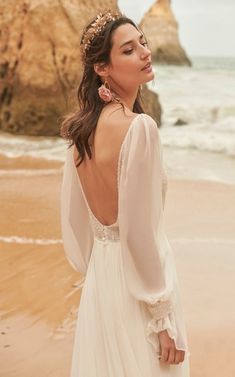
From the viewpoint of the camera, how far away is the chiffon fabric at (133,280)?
6.15 ft

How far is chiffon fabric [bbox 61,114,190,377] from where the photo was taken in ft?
6.15

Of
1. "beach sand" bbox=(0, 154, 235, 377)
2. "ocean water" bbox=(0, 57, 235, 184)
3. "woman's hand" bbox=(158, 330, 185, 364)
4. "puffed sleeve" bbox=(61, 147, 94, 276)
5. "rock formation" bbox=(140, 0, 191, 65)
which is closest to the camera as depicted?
"woman's hand" bbox=(158, 330, 185, 364)

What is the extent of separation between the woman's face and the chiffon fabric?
8.2 inches

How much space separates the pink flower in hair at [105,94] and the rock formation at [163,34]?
4797 cm

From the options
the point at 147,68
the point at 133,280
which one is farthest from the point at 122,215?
the point at 147,68

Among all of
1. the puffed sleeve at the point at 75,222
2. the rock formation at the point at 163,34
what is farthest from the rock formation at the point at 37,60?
the rock formation at the point at 163,34

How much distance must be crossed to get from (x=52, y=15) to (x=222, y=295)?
9207 mm

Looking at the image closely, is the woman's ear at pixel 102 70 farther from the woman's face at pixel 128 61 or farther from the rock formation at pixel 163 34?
the rock formation at pixel 163 34

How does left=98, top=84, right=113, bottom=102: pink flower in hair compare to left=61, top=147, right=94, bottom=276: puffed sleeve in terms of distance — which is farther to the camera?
left=61, top=147, right=94, bottom=276: puffed sleeve

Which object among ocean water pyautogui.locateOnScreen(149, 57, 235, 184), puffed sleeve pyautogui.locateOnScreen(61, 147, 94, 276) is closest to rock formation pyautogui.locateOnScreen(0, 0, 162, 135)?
ocean water pyautogui.locateOnScreen(149, 57, 235, 184)

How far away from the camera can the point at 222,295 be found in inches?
178

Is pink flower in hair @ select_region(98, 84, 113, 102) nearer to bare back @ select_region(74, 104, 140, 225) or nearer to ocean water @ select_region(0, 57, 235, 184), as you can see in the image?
bare back @ select_region(74, 104, 140, 225)

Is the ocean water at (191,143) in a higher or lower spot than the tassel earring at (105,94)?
lower

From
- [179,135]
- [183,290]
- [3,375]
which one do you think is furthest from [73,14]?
[3,375]
